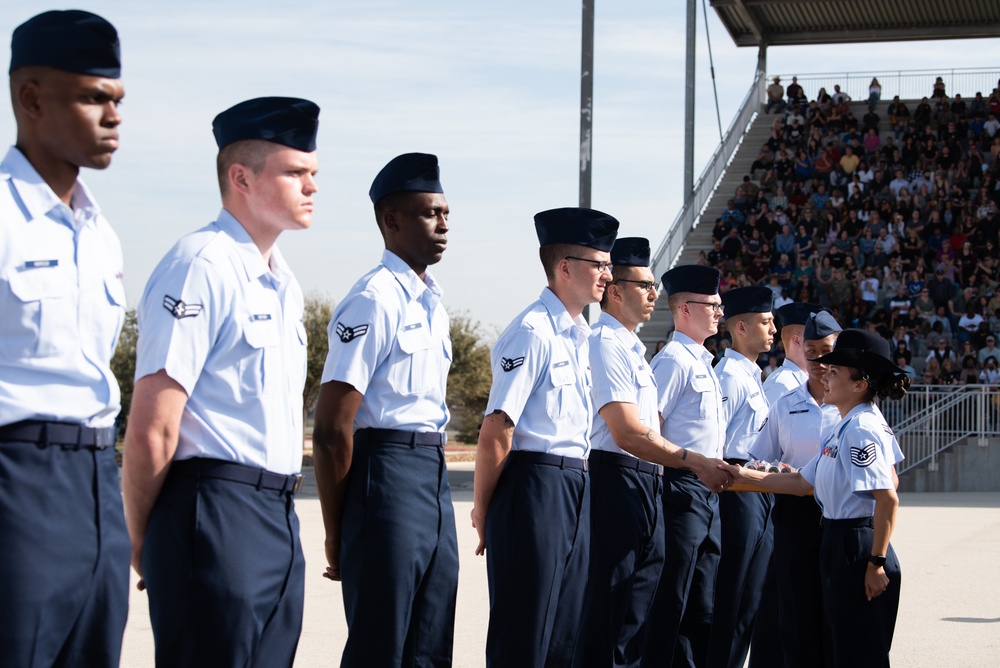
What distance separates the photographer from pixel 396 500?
452 centimetres

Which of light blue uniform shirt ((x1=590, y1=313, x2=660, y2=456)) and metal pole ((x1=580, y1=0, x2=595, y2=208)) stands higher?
metal pole ((x1=580, y1=0, x2=595, y2=208))

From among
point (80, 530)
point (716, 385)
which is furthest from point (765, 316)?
point (80, 530)

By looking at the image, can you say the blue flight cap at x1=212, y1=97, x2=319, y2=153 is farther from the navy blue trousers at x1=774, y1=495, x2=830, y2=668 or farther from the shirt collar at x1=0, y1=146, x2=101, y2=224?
the navy blue trousers at x1=774, y1=495, x2=830, y2=668

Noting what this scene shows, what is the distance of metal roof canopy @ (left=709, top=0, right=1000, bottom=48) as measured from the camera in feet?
105

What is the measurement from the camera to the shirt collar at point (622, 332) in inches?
254

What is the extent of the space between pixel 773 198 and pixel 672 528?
914 inches

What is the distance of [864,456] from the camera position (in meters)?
5.75

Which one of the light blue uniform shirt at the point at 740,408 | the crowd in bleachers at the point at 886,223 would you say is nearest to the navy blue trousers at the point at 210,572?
the light blue uniform shirt at the point at 740,408

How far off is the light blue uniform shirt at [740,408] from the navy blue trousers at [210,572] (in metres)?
4.43

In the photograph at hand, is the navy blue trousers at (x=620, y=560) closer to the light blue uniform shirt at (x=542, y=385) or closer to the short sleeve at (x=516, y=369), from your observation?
the light blue uniform shirt at (x=542, y=385)

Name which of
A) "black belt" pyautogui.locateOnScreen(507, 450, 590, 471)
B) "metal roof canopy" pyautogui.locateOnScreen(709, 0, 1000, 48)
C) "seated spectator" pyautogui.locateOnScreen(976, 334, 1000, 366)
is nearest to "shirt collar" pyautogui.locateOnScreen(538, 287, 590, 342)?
"black belt" pyautogui.locateOnScreen(507, 450, 590, 471)

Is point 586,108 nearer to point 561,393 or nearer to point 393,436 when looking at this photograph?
point 561,393

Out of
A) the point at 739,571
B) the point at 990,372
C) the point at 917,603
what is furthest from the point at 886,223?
the point at 739,571

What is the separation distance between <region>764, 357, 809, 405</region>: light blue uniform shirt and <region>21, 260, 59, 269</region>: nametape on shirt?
5.10 m
